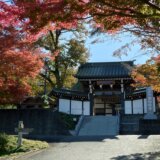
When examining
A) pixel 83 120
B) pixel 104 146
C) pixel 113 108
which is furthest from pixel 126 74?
pixel 104 146

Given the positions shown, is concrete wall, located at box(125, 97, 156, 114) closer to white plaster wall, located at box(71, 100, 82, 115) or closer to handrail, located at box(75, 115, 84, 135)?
white plaster wall, located at box(71, 100, 82, 115)

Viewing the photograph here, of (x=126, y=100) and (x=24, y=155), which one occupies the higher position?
(x=126, y=100)

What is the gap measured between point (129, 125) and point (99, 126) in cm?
222

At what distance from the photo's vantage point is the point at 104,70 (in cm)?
3703

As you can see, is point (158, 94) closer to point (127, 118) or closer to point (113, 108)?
point (127, 118)

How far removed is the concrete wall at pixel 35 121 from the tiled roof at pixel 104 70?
29.6 ft

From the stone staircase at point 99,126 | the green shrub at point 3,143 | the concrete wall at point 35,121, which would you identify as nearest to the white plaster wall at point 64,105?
the stone staircase at point 99,126

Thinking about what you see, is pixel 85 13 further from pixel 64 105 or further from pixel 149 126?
pixel 64 105

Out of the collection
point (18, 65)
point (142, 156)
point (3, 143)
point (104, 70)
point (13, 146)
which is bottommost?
point (142, 156)

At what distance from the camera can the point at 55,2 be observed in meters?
7.86

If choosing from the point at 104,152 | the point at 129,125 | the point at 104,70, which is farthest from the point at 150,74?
the point at 104,70

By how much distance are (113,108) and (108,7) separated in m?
31.6

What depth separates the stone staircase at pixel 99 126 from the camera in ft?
81.5

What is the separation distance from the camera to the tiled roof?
115 feet
